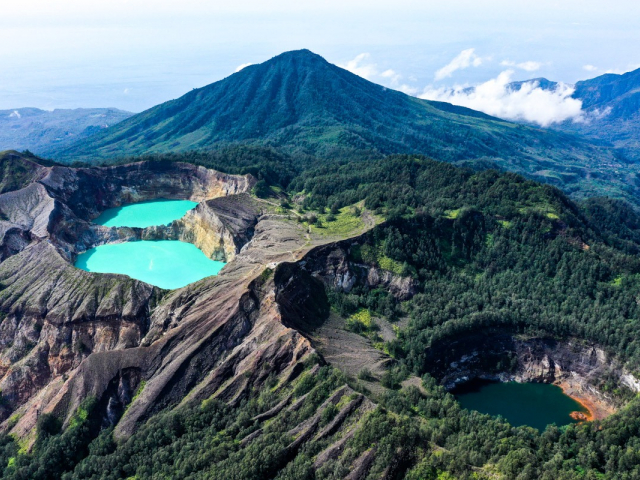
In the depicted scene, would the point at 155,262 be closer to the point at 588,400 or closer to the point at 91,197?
the point at 91,197

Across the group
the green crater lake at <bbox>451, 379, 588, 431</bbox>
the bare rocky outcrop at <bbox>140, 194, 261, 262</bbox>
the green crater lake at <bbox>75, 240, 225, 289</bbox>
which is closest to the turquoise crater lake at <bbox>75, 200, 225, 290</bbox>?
the green crater lake at <bbox>75, 240, 225, 289</bbox>

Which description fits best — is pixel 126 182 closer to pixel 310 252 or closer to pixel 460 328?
pixel 310 252

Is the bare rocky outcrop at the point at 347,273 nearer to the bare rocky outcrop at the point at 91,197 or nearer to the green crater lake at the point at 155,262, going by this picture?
the green crater lake at the point at 155,262

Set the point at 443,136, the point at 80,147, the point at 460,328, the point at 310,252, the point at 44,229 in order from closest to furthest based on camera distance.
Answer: the point at 460,328 → the point at 310,252 → the point at 44,229 → the point at 80,147 → the point at 443,136

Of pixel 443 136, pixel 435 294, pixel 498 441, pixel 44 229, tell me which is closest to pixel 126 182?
pixel 44 229

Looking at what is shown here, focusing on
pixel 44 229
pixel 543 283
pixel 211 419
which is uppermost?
pixel 44 229

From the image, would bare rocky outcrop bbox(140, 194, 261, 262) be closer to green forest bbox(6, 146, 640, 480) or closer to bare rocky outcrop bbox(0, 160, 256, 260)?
bare rocky outcrop bbox(0, 160, 256, 260)
